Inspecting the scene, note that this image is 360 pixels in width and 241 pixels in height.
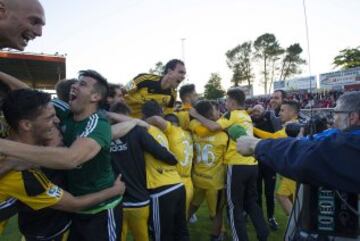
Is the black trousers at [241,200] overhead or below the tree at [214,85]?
below

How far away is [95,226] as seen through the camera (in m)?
3.03

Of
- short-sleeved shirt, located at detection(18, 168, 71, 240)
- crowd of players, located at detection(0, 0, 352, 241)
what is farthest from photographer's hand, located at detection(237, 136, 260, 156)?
short-sleeved shirt, located at detection(18, 168, 71, 240)

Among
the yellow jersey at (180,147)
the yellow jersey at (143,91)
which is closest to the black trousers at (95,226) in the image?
the yellow jersey at (180,147)

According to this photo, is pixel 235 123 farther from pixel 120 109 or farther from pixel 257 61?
pixel 257 61

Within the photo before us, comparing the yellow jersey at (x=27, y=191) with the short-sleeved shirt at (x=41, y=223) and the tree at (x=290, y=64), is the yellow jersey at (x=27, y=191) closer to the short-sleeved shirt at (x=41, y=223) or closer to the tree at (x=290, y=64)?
the short-sleeved shirt at (x=41, y=223)

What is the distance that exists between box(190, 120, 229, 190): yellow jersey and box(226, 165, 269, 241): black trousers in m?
0.29

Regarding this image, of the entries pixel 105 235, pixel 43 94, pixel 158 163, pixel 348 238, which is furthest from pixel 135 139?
pixel 348 238

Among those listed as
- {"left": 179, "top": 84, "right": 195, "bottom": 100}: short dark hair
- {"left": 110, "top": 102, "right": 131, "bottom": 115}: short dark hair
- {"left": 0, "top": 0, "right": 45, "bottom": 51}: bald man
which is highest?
{"left": 0, "top": 0, "right": 45, "bottom": 51}: bald man

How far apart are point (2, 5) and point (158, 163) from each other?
304cm

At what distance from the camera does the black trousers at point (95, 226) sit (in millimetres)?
3021

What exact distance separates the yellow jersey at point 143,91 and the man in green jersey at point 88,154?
253cm

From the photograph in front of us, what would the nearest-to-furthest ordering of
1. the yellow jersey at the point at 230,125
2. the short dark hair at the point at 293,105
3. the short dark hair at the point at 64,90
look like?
1. the short dark hair at the point at 64,90
2. the yellow jersey at the point at 230,125
3. the short dark hair at the point at 293,105

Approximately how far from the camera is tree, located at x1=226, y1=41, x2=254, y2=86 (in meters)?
82.9

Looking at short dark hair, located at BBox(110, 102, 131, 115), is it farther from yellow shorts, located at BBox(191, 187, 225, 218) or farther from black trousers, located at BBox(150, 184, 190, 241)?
yellow shorts, located at BBox(191, 187, 225, 218)
